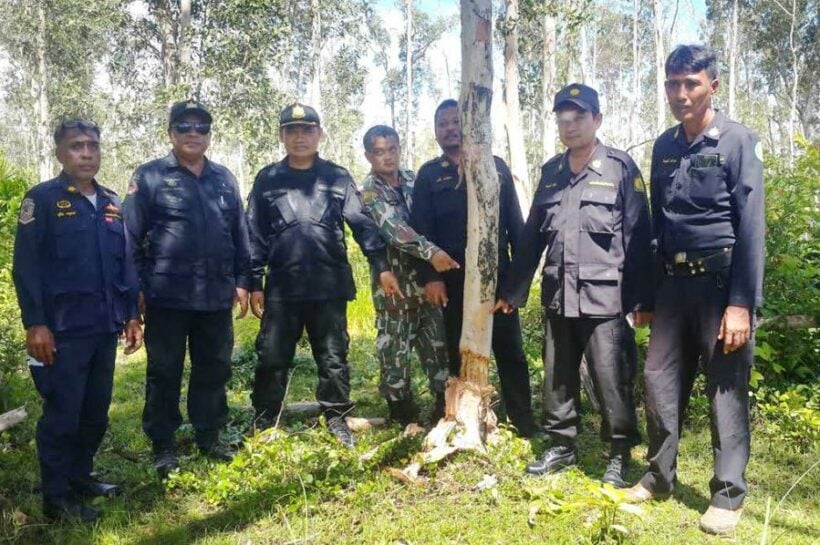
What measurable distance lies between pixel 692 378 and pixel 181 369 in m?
2.82

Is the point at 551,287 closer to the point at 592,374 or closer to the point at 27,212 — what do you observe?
the point at 592,374

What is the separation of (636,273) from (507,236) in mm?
940

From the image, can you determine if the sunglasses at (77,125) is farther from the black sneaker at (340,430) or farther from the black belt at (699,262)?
the black belt at (699,262)

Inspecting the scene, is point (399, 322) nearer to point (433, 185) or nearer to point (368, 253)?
point (368, 253)

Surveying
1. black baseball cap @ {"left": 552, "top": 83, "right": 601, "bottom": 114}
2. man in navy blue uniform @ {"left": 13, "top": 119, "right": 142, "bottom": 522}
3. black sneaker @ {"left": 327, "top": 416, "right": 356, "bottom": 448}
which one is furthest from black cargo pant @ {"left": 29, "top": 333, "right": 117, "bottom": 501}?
black baseball cap @ {"left": 552, "top": 83, "right": 601, "bottom": 114}

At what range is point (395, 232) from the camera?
377cm

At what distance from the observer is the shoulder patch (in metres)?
2.96

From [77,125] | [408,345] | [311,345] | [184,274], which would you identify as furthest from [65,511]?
[408,345]

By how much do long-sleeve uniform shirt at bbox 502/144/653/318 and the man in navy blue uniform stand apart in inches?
92.9

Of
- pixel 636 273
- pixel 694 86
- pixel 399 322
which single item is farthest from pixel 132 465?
pixel 694 86

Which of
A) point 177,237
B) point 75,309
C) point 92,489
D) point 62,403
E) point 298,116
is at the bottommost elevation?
point 92,489

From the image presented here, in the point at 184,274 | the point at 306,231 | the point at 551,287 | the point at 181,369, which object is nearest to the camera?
the point at 551,287

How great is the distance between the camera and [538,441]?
380cm

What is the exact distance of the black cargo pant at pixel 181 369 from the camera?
3541 mm
